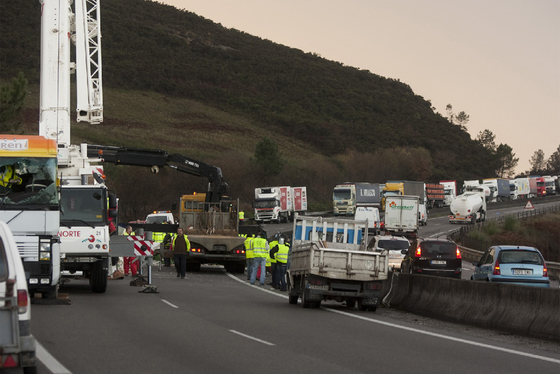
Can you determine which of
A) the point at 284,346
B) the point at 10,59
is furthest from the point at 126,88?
the point at 284,346

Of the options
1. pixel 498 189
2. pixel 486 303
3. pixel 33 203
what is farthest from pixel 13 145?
pixel 498 189

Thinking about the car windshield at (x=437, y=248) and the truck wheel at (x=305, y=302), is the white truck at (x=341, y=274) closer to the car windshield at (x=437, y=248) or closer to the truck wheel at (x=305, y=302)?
the truck wheel at (x=305, y=302)

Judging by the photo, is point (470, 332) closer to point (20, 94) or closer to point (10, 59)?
point (20, 94)

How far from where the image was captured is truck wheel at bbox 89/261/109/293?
21.0 m

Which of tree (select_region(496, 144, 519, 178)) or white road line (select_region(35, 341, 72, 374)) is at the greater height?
tree (select_region(496, 144, 519, 178))

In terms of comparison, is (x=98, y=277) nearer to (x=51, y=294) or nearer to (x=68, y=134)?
(x=51, y=294)

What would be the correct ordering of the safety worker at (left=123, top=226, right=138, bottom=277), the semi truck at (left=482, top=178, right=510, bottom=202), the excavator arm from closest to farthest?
the excavator arm, the safety worker at (left=123, top=226, right=138, bottom=277), the semi truck at (left=482, top=178, right=510, bottom=202)

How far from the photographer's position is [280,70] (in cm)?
15988

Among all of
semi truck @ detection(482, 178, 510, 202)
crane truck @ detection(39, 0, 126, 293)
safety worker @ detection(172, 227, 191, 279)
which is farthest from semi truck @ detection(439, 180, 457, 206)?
crane truck @ detection(39, 0, 126, 293)

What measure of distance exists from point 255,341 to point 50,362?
137 inches

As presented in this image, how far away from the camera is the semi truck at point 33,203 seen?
15852 mm

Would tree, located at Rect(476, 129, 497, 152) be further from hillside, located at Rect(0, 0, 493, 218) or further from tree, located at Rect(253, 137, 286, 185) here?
tree, located at Rect(253, 137, 286, 185)

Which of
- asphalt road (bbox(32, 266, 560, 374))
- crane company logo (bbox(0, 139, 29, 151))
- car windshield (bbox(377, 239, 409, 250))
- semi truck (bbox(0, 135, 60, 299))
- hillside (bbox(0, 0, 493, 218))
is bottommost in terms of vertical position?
asphalt road (bbox(32, 266, 560, 374))

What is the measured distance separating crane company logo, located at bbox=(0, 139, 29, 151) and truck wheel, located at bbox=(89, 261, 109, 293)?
17.1 feet
